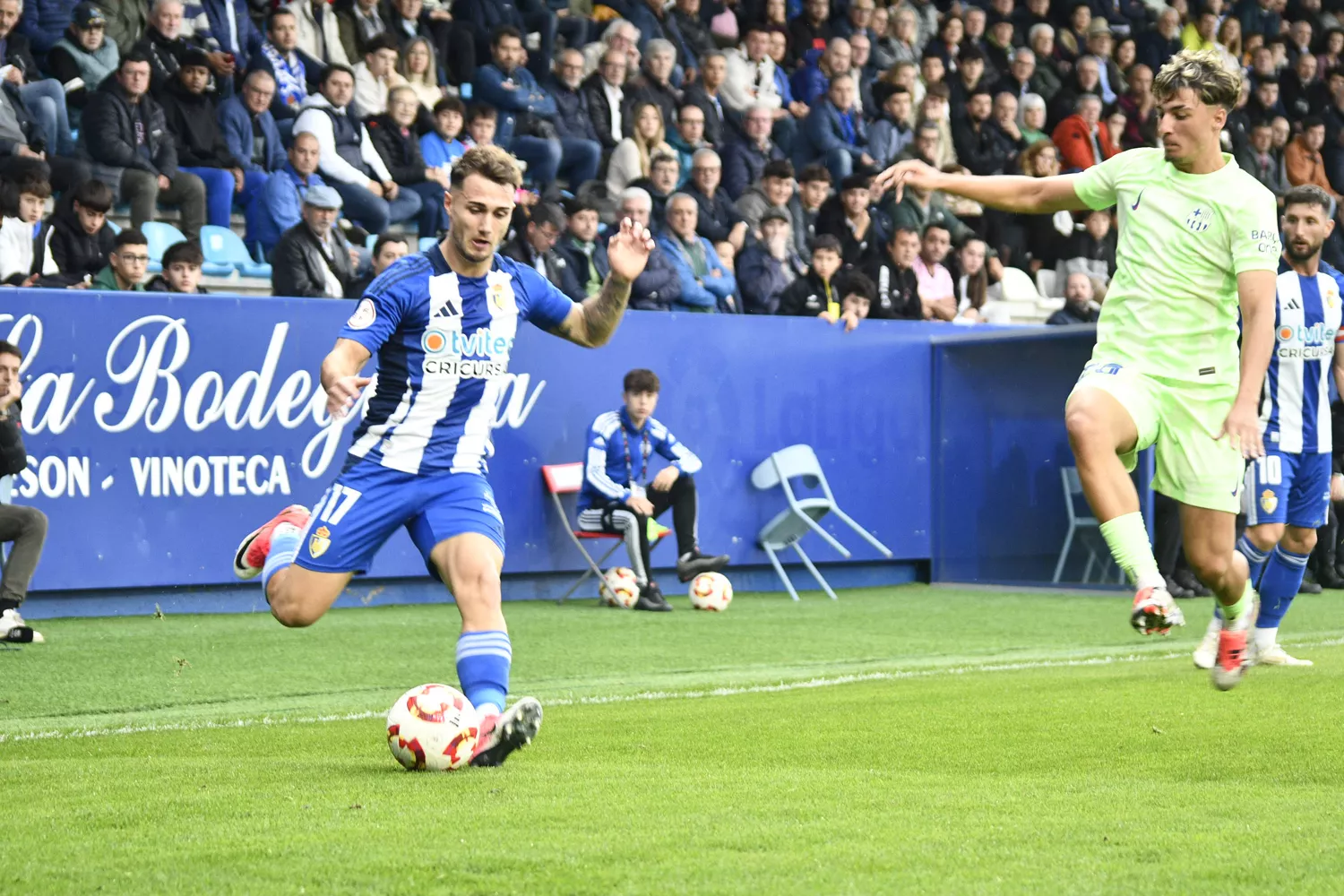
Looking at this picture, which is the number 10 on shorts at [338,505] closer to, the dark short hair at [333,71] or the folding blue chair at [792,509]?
the folding blue chair at [792,509]

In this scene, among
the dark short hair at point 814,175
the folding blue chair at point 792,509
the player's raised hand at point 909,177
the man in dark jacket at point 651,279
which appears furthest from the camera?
the dark short hair at point 814,175

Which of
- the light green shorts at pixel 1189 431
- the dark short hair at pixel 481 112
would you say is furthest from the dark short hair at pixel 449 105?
the light green shorts at pixel 1189 431

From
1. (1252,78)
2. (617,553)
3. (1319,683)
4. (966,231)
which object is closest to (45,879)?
(1319,683)

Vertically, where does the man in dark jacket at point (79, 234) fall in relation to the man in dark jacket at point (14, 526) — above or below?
above

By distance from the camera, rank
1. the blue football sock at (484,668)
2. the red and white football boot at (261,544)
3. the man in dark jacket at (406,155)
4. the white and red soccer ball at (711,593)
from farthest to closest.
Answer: the man in dark jacket at (406,155) < the white and red soccer ball at (711,593) < the red and white football boot at (261,544) < the blue football sock at (484,668)

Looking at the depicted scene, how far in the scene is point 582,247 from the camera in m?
14.4

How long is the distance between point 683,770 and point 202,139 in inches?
382

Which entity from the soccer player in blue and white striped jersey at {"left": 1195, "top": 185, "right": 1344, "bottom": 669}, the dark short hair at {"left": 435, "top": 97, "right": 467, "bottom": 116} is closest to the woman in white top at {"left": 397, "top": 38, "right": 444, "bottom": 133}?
the dark short hair at {"left": 435, "top": 97, "right": 467, "bottom": 116}

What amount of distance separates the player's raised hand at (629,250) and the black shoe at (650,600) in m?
7.10

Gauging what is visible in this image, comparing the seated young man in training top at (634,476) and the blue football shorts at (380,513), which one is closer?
the blue football shorts at (380,513)

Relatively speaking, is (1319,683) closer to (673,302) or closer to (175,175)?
(673,302)

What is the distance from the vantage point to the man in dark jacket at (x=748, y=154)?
55.2 feet

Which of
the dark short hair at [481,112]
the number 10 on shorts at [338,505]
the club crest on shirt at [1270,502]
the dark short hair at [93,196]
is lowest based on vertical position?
the club crest on shirt at [1270,502]

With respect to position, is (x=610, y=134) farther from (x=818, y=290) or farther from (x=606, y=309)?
(x=606, y=309)
